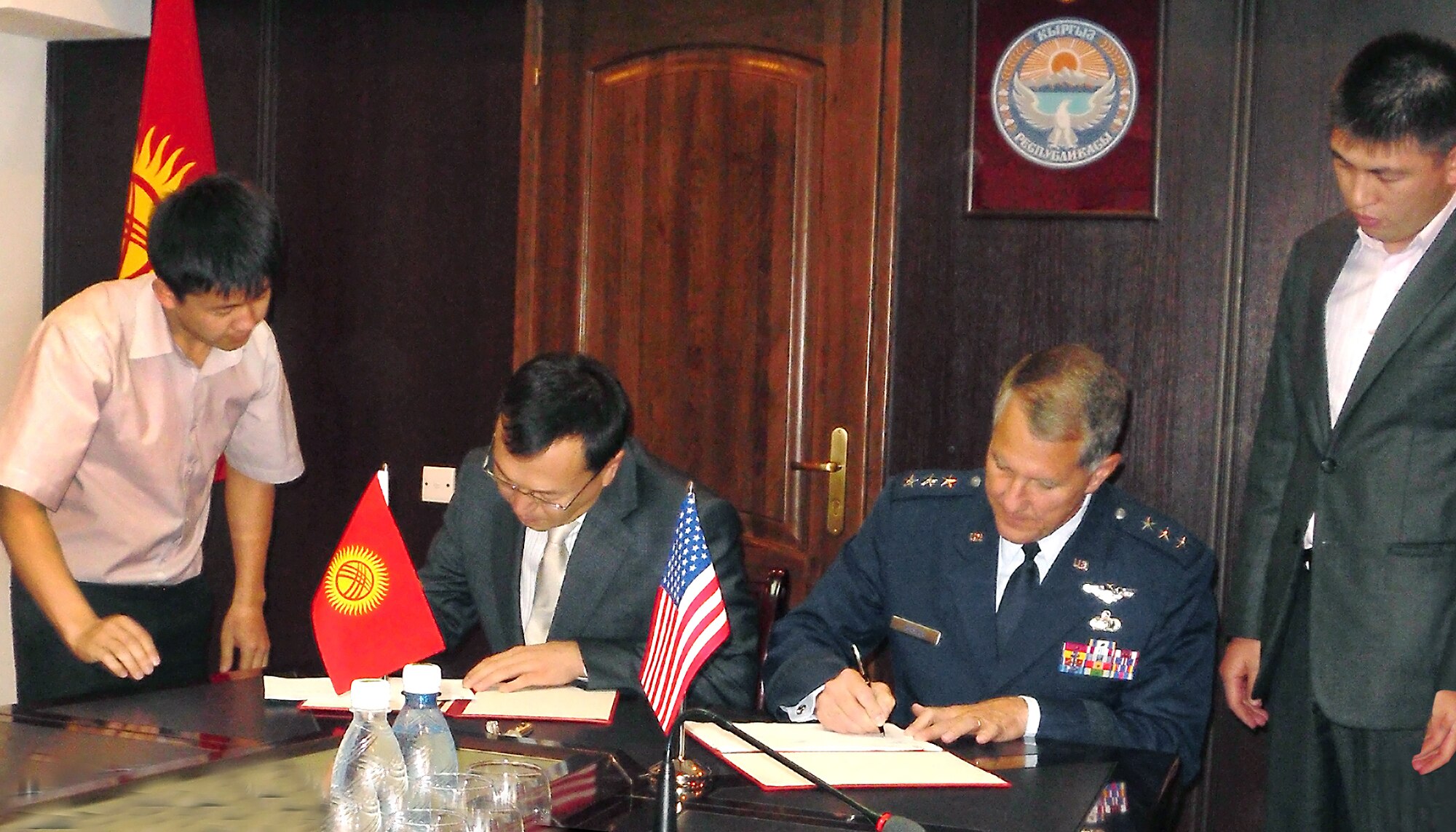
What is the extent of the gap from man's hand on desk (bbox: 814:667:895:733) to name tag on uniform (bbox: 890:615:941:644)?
28cm

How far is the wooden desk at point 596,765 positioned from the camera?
5.48 ft

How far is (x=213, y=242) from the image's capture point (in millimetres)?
2523

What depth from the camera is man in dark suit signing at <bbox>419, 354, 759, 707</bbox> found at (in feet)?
7.72

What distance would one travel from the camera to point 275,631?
15.0 feet

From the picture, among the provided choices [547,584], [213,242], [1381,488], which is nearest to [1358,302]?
[1381,488]

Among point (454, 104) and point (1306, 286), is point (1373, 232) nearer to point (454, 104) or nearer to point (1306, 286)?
point (1306, 286)

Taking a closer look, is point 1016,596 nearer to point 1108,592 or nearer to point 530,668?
point 1108,592

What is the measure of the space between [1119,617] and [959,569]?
27 cm

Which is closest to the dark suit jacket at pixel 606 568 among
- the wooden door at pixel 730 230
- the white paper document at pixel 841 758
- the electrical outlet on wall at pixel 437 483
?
the white paper document at pixel 841 758

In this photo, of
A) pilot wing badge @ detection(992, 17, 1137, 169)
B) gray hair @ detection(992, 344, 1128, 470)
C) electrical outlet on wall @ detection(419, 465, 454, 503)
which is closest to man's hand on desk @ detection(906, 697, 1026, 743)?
gray hair @ detection(992, 344, 1128, 470)

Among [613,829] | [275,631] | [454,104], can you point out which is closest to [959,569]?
[613,829]

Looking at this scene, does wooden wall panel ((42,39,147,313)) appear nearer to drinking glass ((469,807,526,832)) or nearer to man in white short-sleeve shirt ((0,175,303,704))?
man in white short-sleeve shirt ((0,175,303,704))

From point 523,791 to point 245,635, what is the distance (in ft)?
4.59

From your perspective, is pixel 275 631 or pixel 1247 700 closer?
pixel 1247 700
